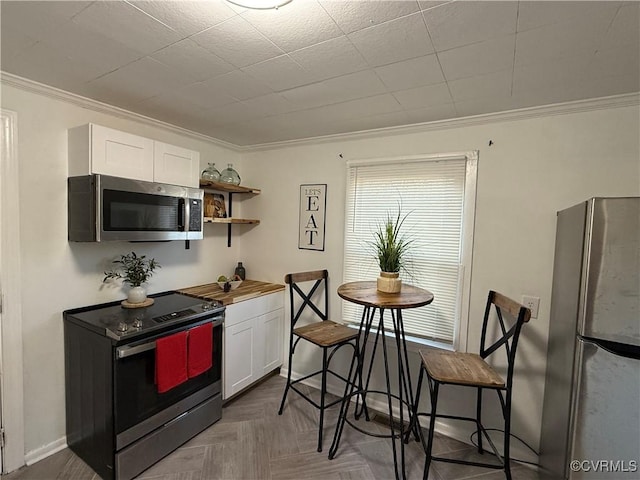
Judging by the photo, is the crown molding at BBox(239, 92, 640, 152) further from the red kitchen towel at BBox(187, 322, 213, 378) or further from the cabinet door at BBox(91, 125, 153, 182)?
the red kitchen towel at BBox(187, 322, 213, 378)

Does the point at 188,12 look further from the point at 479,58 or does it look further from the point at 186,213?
the point at 186,213

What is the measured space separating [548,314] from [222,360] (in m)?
2.33

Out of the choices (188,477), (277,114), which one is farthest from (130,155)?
(188,477)

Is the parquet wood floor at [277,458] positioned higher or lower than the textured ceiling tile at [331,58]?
lower

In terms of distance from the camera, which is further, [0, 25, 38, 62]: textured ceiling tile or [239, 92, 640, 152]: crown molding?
[239, 92, 640, 152]: crown molding

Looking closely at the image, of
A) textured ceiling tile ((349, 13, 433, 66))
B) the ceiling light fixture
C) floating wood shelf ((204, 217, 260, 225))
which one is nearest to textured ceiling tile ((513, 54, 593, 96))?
textured ceiling tile ((349, 13, 433, 66))

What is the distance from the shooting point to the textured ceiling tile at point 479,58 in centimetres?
129

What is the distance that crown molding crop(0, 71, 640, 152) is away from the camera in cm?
173

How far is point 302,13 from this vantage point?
113cm

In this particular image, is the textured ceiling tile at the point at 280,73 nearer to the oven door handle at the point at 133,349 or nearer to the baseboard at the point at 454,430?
the oven door handle at the point at 133,349

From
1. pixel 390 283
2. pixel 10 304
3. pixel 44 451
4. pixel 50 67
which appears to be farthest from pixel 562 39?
pixel 44 451

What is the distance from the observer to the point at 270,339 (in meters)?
2.88

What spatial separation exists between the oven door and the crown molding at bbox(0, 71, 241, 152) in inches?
62.8

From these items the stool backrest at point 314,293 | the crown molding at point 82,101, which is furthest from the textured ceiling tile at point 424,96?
the crown molding at point 82,101
